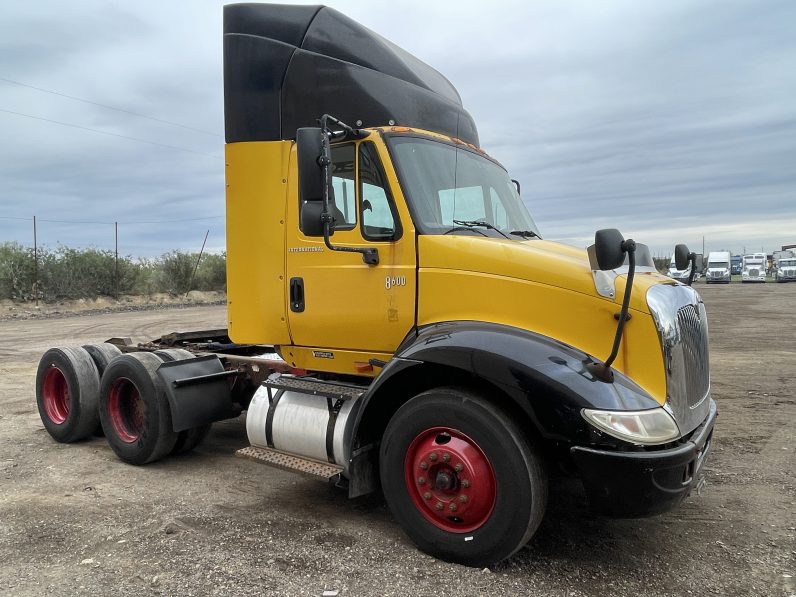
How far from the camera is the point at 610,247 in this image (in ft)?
9.95

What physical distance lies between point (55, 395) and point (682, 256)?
20.8 feet

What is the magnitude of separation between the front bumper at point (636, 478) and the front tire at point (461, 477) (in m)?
0.30

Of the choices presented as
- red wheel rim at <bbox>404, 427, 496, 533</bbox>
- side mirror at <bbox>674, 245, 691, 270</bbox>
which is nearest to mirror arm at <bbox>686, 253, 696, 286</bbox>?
side mirror at <bbox>674, 245, 691, 270</bbox>

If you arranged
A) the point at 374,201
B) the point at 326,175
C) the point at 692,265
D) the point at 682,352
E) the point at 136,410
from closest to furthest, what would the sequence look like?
the point at 682,352 < the point at 326,175 < the point at 374,201 < the point at 692,265 < the point at 136,410

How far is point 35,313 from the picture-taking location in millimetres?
26000

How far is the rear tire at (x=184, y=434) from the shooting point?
5.41 metres

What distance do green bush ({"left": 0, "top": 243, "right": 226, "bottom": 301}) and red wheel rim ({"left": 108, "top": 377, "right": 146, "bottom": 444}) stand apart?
2659 cm

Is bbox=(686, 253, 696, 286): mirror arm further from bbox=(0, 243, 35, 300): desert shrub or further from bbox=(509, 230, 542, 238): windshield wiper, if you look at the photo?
bbox=(0, 243, 35, 300): desert shrub

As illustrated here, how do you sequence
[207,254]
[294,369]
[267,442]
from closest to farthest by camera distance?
[267,442] → [294,369] → [207,254]

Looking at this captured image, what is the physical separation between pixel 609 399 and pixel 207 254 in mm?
38600

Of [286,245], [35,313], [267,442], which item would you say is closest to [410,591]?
[267,442]

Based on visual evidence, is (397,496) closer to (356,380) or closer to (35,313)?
(356,380)

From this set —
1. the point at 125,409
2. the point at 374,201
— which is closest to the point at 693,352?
the point at 374,201

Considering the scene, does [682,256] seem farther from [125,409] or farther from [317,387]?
[125,409]
